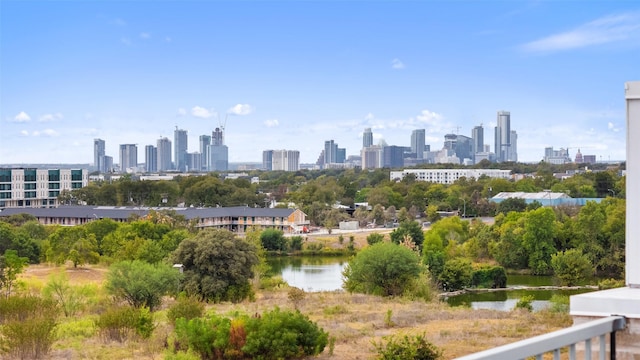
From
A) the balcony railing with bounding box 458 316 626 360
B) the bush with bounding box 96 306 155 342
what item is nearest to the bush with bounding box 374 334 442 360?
the bush with bounding box 96 306 155 342

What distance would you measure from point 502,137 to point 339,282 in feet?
463

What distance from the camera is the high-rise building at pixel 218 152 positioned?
17875 cm

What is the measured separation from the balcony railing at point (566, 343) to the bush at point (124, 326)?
30.2ft

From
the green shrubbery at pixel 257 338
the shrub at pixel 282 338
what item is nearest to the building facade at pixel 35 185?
the green shrubbery at pixel 257 338

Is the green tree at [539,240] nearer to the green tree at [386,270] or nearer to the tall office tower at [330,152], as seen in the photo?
the green tree at [386,270]

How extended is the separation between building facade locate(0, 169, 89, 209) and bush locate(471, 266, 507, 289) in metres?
41.9

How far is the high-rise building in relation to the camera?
179 m

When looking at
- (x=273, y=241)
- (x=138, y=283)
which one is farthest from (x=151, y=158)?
(x=138, y=283)

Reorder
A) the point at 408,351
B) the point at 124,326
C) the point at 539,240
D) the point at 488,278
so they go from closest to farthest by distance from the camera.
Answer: the point at 408,351
the point at 124,326
the point at 488,278
the point at 539,240

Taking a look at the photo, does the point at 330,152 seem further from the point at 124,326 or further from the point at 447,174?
the point at 124,326

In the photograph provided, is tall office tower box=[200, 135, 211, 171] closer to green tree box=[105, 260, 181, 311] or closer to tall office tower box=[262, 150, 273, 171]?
tall office tower box=[262, 150, 273, 171]

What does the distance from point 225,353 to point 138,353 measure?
4.30 ft

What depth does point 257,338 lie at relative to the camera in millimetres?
8859

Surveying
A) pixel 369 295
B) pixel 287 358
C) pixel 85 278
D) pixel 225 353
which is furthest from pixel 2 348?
pixel 85 278
